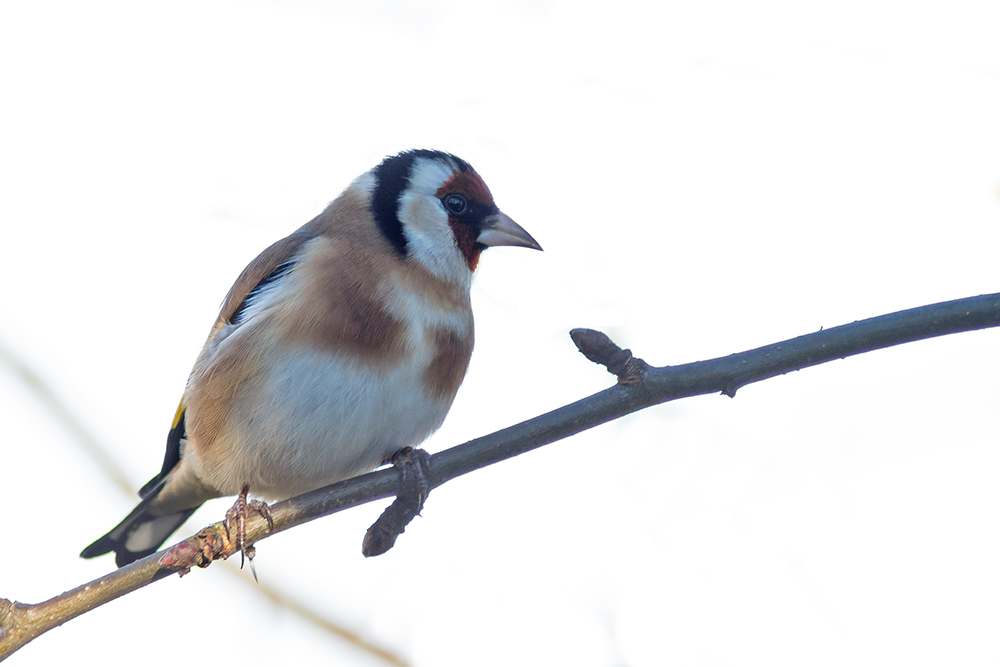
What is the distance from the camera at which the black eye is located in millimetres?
4043

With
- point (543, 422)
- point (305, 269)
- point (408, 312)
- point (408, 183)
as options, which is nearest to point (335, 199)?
point (408, 183)

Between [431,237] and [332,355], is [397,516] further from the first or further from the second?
[431,237]

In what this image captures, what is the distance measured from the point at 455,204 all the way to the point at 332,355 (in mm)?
1127

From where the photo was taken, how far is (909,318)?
2.45 metres

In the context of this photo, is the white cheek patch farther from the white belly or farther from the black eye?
the white belly

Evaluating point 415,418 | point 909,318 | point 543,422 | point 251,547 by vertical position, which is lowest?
point 251,547

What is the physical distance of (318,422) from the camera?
128 inches

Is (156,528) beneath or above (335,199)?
beneath

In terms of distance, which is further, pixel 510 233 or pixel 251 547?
pixel 510 233

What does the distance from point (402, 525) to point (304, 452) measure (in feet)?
1.79

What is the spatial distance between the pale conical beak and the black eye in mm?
113

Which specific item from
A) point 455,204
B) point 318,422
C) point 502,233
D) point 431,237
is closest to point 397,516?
point 318,422

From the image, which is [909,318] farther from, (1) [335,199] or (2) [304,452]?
(1) [335,199]

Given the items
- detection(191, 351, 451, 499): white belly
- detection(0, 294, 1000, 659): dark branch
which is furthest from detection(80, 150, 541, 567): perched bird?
detection(0, 294, 1000, 659): dark branch
